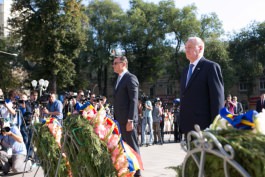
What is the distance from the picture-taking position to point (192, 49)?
12.6 ft

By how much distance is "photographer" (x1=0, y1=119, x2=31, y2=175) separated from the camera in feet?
23.1

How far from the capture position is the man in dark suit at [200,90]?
3763mm

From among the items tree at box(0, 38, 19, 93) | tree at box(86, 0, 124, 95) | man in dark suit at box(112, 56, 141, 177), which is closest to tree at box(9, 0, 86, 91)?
tree at box(0, 38, 19, 93)

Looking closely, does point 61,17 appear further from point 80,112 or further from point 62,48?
point 80,112

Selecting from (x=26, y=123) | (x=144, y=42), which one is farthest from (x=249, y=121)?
(x=144, y=42)

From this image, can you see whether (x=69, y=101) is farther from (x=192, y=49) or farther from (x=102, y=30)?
(x=102, y=30)

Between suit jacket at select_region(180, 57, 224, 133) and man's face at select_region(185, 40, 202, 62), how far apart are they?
0.30ft

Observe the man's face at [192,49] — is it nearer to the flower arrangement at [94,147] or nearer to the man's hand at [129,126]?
the flower arrangement at [94,147]

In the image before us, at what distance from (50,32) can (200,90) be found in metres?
26.5

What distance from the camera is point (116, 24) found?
43.2 metres

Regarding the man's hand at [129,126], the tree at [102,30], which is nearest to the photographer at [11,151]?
the man's hand at [129,126]

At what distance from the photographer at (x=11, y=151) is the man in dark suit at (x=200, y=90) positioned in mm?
4263

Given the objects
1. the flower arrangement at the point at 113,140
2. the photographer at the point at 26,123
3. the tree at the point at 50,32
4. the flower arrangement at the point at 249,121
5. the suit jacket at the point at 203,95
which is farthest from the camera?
the tree at the point at 50,32

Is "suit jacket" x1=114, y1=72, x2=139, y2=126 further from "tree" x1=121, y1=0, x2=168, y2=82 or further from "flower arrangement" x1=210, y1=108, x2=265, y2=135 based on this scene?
"tree" x1=121, y1=0, x2=168, y2=82
